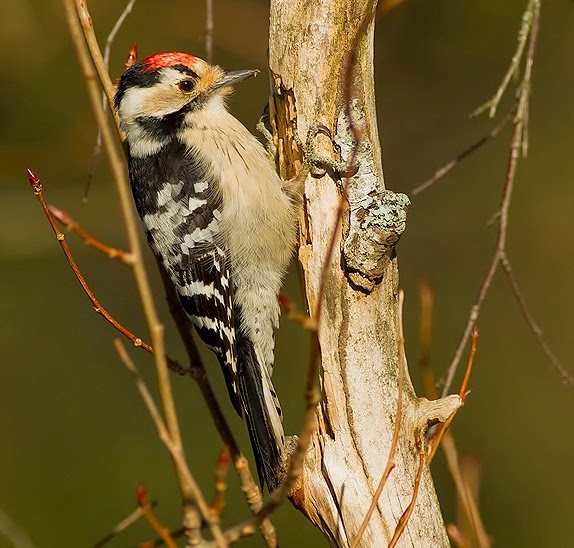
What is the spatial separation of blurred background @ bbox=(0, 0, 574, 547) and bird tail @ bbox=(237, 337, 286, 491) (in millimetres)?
2211

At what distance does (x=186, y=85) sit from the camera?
11.6 ft

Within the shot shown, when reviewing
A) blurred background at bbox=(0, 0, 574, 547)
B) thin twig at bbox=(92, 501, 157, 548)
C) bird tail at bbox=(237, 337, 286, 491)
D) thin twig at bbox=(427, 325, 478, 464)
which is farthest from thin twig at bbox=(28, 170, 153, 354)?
blurred background at bbox=(0, 0, 574, 547)

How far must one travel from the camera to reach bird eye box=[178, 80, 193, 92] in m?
3.51

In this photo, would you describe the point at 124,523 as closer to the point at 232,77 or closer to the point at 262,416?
the point at 262,416

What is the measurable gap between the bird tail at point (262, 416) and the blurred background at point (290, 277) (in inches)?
87.1

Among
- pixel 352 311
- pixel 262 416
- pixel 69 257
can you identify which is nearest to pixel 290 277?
pixel 262 416

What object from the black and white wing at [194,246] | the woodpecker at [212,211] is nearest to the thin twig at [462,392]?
the woodpecker at [212,211]

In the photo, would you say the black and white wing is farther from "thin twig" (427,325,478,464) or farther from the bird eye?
"thin twig" (427,325,478,464)

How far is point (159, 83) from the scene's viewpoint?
3480 mm

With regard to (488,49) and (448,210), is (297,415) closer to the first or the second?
(448,210)

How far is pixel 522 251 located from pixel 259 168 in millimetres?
3248

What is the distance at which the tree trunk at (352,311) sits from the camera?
2652 millimetres

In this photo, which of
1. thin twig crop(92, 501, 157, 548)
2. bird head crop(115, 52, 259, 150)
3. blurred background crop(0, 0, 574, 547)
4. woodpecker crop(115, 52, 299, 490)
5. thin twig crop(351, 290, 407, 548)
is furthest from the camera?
blurred background crop(0, 0, 574, 547)

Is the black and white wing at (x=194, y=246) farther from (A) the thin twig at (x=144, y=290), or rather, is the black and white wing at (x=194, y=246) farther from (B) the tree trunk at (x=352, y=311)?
(A) the thin twig at (x=144, y=290)
